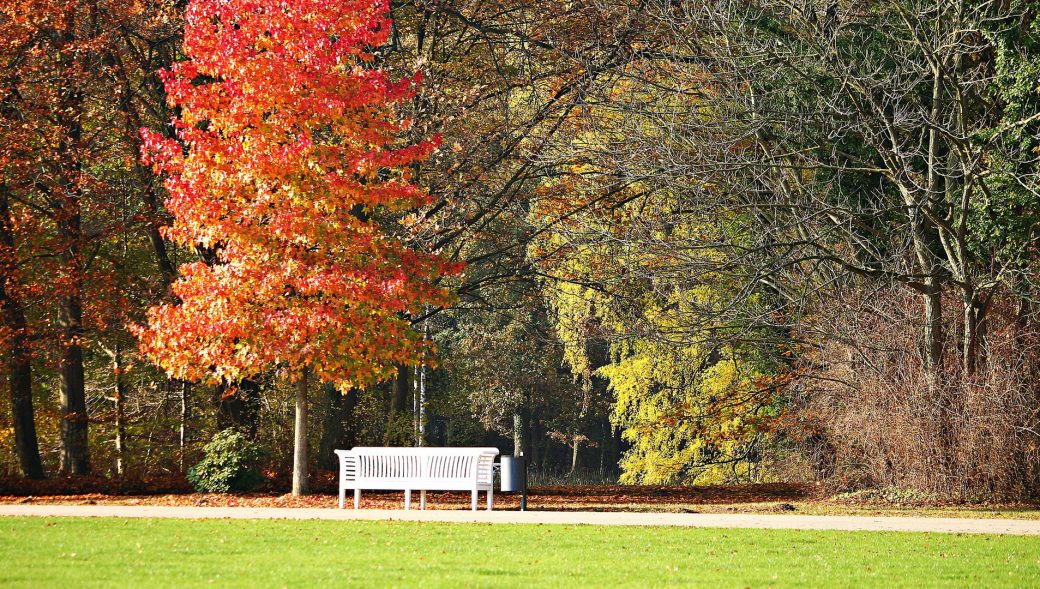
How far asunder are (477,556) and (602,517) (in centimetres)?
462

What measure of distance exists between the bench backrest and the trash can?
0.22 m

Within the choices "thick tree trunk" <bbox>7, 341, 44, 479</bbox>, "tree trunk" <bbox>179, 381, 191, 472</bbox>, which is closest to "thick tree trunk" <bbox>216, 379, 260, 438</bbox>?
"tree trunk" <bbox>179, 381, 191, 472</bbox>

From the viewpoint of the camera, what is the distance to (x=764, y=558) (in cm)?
955

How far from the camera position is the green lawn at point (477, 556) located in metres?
8.09

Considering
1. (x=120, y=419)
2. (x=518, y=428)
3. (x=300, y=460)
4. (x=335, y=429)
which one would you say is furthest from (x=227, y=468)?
(x=518, y=428)

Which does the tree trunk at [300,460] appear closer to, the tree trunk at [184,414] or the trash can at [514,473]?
the trash can at [514,473]

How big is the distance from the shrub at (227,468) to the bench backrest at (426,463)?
2.63m

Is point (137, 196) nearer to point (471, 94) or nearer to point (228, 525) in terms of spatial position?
point (471, 94)

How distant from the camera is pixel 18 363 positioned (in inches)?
760

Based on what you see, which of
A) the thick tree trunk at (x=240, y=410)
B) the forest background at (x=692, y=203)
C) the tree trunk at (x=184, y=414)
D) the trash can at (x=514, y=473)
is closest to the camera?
the trash can at (x=514, y=473)

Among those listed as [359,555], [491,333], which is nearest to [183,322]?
[359,555]

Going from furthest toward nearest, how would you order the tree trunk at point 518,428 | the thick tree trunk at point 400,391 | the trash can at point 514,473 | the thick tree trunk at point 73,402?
the tree trunk at point 518,428 → the thick tree trunk at point 400,391 → the thick tree trunk at point 73,402 → the trash can at point 514,473

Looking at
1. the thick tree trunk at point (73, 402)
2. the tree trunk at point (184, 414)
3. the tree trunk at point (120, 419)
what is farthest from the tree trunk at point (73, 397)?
the tree trunk at point (184, 414)

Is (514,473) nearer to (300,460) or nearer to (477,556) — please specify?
(300,460)
